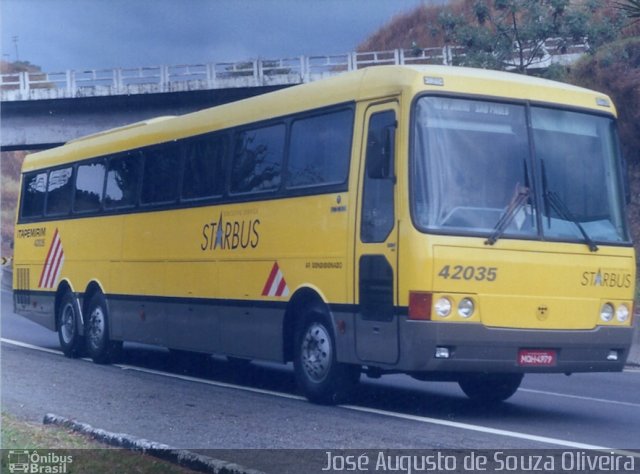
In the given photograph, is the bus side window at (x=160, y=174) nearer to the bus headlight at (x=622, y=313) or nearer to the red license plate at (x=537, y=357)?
the red license plate at (x=537, y=357)

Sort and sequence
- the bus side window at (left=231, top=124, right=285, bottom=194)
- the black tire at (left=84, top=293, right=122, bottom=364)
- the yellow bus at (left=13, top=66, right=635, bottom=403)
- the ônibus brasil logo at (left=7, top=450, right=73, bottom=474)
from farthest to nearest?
the black tire at (left=84, top=293, right=122, bottom=364) < the bus side window at (left=231, top=124, right=285, bottom=194) < the yellow bus at (left=13, top=66, right=635, bottom=403) < the ônibus brasil logo at (left=7, top=450, right=73, bottom=474)

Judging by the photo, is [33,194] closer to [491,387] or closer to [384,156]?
[491,387]

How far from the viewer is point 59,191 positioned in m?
20.8

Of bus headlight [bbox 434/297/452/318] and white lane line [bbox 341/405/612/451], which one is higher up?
bus headlight [bbox 434/297/452/318]

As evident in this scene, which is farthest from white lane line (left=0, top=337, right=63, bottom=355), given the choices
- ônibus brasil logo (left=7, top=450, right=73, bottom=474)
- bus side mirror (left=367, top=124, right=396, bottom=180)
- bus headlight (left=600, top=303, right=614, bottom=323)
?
ônibus brasil logo (left=7, top=450, right=73, bottom=474)

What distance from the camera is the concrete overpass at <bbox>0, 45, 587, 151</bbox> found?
42344mm

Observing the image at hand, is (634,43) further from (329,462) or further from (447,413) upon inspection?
(329,462)

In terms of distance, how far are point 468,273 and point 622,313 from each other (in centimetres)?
197

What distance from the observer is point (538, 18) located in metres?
26.5

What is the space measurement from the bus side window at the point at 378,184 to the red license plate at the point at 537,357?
173 centimetres

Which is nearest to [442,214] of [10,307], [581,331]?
[581,331]

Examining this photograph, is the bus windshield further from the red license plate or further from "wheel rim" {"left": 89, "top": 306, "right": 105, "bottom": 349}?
"wheel rim" {"left": 89, "top": 306, "right": 105, "bottom": 349}

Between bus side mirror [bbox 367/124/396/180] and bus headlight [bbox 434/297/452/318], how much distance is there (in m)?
1.30

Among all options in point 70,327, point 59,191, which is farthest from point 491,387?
point 59,191
